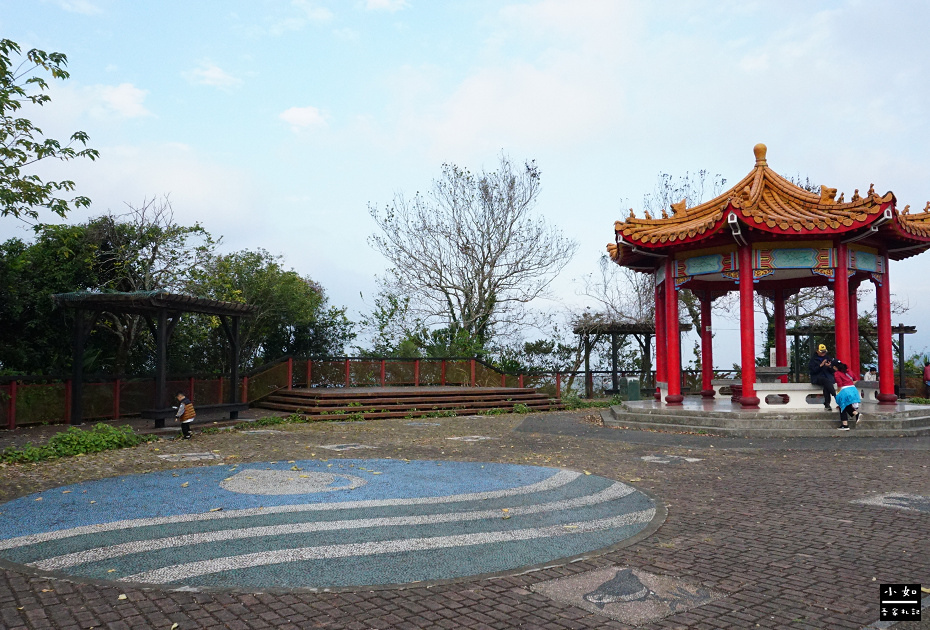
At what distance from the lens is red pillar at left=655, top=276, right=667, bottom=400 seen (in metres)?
18.3

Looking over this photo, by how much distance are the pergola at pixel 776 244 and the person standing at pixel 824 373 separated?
0.64m

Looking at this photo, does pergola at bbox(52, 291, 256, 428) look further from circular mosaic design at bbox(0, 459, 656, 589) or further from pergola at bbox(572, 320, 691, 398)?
pergola at bbox(572, 320, 691, 398)

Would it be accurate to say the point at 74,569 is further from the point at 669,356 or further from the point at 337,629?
the point at 669,356

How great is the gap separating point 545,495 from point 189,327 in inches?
746

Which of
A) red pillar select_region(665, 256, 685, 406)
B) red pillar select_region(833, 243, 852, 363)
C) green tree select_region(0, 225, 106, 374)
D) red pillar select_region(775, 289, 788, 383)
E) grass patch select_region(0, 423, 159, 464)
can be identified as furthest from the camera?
red pillar select_region(775, 289, 788, 383)

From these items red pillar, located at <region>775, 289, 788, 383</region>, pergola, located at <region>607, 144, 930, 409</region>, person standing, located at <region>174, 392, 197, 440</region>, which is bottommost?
person standing, located at <region>174, 392, 197, 440</region>

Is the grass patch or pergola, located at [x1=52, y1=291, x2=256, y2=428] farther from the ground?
pergola, located at [x1=52, y1=291, x2=256, y2=428]

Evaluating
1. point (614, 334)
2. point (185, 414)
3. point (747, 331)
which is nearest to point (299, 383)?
point (185, 414)

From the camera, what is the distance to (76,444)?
11305 millimetres

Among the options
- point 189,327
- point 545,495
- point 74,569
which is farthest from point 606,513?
point 189,327

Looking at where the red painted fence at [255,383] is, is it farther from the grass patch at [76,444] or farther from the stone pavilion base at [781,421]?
the stone pavilion base at [781,421]

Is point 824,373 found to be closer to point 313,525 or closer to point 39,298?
point 313,525

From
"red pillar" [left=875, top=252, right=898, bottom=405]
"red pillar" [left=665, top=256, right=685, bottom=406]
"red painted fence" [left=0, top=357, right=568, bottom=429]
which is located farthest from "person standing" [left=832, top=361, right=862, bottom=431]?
"red painted fence" [left=0, top=357, right=568, bottom=429]

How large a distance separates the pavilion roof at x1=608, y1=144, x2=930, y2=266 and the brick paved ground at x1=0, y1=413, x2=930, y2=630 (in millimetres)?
5810
